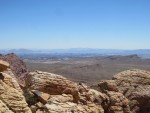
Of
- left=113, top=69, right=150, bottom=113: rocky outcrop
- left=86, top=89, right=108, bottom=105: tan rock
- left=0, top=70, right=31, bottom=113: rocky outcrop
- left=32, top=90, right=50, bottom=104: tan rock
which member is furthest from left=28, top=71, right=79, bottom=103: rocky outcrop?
left=113, top=69, right=150, bottom=113: rocky outcrop

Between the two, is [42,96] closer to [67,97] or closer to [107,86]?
[67,97]

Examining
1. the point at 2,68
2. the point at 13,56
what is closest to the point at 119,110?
the point at 2,68

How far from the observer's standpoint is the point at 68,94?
23.6 m

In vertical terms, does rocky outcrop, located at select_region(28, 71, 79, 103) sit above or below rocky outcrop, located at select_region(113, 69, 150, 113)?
above

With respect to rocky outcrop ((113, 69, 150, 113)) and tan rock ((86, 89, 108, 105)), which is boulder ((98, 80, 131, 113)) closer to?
tan rock ((86, 89, 108, 105))

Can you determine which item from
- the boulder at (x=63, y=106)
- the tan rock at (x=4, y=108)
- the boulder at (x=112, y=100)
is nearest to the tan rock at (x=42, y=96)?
the boulder at (x=63, y=106)

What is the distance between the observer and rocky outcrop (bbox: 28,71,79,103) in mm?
23562

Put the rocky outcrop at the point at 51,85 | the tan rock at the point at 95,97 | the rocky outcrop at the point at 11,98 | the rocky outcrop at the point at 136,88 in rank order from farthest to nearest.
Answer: the rocky outcrop at the point at 136,88 → the tan rock at the point at 95,97 → the rocky outcrop at the point at 51,85 → the rocky outcrop at the point at 11,98

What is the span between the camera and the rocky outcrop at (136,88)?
3198 centimetres

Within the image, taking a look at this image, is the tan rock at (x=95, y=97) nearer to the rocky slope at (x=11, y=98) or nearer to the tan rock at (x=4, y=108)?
the rocky slope at (x=11, y=98)

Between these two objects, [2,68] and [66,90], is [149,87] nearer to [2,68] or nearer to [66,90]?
[66,90]

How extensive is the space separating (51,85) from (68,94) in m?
1.40

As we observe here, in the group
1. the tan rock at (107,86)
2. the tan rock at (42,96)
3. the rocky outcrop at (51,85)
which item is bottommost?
the tan rock at (107,86)

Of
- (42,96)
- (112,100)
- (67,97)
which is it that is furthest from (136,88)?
(42,96)
